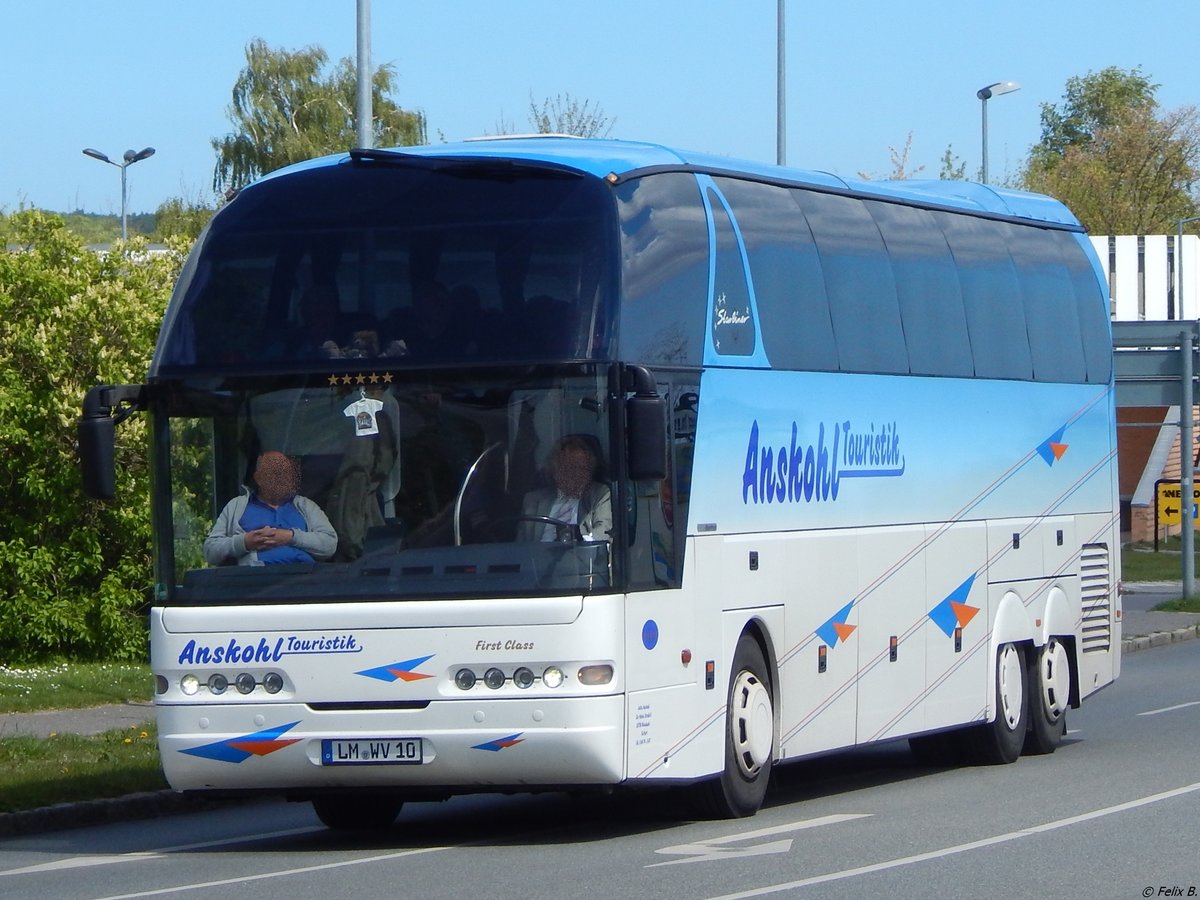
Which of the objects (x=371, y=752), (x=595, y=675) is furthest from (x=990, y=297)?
(x=371, y=752)

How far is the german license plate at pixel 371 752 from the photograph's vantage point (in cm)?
1094

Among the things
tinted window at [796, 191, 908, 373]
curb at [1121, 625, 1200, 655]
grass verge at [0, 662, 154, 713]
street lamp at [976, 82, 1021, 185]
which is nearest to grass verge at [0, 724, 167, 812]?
grass verge at [0, 662, 154, 713]

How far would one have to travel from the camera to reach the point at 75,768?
14.8m

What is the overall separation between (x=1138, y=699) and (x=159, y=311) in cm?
1110

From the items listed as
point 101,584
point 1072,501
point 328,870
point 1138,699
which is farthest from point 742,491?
point 101,584

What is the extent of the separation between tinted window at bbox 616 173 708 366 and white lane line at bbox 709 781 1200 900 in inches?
112

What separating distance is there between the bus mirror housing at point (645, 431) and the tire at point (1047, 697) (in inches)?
264

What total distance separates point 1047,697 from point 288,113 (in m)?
57.3

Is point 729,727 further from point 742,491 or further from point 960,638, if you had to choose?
point 960,638

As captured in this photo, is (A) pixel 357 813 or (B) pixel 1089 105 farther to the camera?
(B) pixel 1089 105

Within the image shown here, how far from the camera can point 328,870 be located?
34.8ft

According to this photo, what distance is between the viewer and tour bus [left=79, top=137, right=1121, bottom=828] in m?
10.9

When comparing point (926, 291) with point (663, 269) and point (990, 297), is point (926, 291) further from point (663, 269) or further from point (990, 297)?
point (663, 269)

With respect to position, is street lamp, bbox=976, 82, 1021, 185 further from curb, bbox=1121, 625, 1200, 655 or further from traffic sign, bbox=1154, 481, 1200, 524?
curb, bbox=1121, 625, 1200, 655
